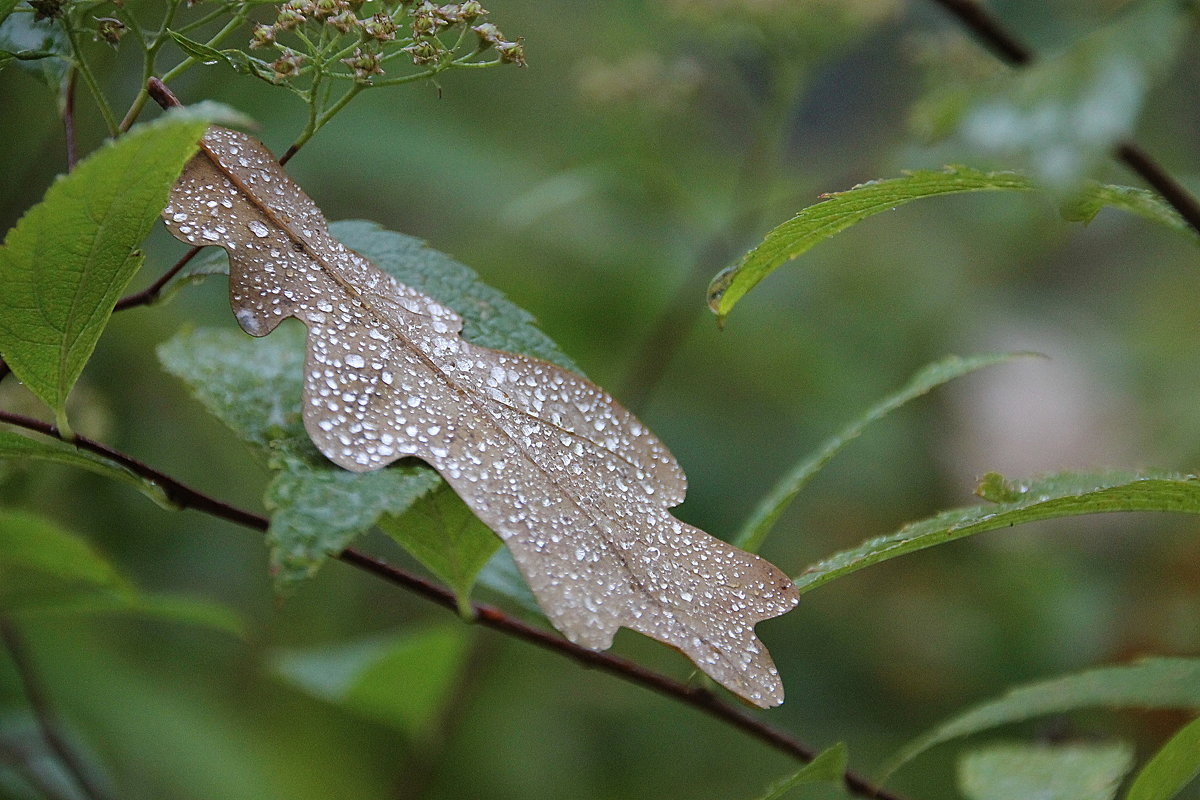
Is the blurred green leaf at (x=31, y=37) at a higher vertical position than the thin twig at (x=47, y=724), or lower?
higher

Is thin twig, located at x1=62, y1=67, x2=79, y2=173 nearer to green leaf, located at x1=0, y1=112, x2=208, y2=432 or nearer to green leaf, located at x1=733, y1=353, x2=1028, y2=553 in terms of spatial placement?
green leaf, located at x1=0, y1=112, x2=208, y2=432

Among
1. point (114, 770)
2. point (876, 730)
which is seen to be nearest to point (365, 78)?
point (114, 770)

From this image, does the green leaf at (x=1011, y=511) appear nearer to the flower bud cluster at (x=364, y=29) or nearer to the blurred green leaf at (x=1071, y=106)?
the blurred green leaf at (x=1071, y=106)

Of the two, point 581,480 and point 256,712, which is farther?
point 256,712

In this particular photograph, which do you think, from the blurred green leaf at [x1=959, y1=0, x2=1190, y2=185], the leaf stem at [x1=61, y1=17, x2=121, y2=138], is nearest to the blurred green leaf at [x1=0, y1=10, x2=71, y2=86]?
the leaf stem at [x1=61, y1=17, x2=121, y2=138]

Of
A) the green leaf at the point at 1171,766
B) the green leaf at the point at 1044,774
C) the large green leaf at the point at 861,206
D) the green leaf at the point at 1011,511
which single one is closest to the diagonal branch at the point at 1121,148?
the large green leaf at the point at 861,206

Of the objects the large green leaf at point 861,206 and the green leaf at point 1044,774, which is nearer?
the large green leaf at point 861,206

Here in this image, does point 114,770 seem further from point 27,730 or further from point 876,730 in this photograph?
point 876,730
